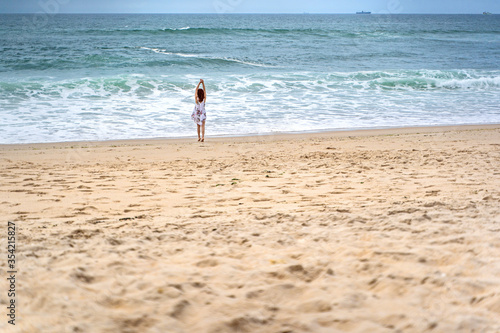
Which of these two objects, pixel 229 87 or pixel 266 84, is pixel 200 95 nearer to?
pixel 229 87

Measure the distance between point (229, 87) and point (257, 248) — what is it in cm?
1593

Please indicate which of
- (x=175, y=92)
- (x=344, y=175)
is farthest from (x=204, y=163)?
(x=175, y=92)

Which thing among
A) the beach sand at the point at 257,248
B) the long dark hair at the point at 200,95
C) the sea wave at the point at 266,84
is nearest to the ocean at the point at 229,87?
the sea wave at the point at 266,84

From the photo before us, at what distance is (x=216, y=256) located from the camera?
3.44 m

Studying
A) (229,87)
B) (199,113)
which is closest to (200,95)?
(199,113)

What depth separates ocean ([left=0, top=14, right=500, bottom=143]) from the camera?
12.6 meters

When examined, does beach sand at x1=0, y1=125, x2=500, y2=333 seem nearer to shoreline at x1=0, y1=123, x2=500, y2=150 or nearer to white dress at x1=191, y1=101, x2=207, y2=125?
shoreline at x1=0, y1=123, x2=500, y2=150

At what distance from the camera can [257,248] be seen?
11.8 feet

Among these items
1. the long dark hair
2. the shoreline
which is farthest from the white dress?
the shoreline

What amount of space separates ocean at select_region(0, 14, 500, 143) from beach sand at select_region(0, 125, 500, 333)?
550 cm

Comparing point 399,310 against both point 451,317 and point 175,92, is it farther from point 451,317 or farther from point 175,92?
point 175,92

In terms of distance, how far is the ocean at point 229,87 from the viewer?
12.6 meters

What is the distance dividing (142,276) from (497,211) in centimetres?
350

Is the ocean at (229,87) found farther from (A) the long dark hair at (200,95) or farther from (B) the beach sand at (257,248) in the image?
(B) the beach sand at (257,248)
